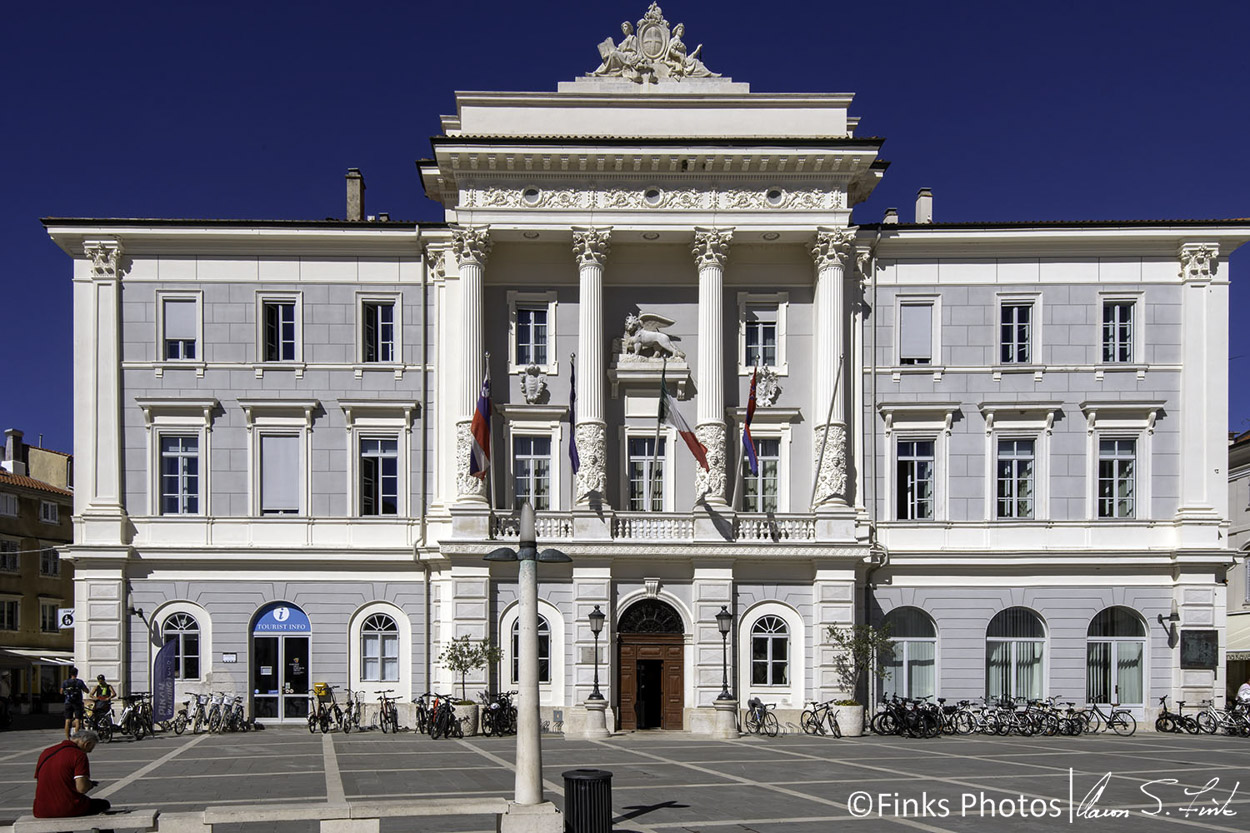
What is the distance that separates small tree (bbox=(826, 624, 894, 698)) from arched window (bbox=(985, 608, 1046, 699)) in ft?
12.1

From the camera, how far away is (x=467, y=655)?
32.6 metres

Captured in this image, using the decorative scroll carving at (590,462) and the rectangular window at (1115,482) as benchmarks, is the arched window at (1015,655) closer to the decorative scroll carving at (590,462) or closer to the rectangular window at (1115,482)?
the rectangular window at (1115,482)

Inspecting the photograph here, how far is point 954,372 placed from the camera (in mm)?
35938

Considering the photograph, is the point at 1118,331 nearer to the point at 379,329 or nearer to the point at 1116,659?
the point at 1116,659

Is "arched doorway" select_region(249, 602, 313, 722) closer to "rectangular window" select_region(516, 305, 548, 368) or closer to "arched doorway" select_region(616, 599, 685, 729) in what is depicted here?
"arched doorway" select_region(616, 599, 685, 729)

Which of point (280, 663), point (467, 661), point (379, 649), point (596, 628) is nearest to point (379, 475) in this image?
point (379, 649)

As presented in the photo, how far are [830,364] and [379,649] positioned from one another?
15363 mm

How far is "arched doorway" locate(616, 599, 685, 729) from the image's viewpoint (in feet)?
112

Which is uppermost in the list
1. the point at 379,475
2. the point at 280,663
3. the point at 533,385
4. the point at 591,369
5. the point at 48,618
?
the point at 591,369

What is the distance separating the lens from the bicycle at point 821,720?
108ft

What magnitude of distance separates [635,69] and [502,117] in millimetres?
4302

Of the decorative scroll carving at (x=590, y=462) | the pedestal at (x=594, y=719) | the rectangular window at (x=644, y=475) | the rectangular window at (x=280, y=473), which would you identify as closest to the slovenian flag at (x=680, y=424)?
the decorative scroll carving at (x=590, y=462)

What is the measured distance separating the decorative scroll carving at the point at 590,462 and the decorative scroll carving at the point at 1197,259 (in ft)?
58.4

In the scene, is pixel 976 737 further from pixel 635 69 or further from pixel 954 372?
pixel 635 69
